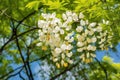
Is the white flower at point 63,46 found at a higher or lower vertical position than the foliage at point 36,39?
lower

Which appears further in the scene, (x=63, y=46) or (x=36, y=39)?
(x=36, y=39)

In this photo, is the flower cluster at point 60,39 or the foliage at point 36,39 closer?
the flower cluster at point 60,39

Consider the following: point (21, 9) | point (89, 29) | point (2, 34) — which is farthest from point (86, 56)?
point (2, 34)

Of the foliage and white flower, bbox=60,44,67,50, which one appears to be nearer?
white flower, bbox=60,44,67,50

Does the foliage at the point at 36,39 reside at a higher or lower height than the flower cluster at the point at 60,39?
higher

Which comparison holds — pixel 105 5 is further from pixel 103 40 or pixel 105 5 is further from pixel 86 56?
pixel 86 56

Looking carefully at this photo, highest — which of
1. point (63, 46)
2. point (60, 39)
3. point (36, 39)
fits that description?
point (36, 39)

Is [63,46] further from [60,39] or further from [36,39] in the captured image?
[36,39]

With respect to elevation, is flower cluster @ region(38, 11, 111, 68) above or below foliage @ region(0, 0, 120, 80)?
below

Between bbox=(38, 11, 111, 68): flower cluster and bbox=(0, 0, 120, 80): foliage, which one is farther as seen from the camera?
bbox=(0, 0, 120, 80): foliage

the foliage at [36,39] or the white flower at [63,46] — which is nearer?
the white flower at [63,46]

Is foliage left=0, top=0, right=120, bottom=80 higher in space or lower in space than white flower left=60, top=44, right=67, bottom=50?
higher

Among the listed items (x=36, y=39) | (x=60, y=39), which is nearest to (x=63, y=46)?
(x=60, y=39)

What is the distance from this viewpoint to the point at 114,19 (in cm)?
533
